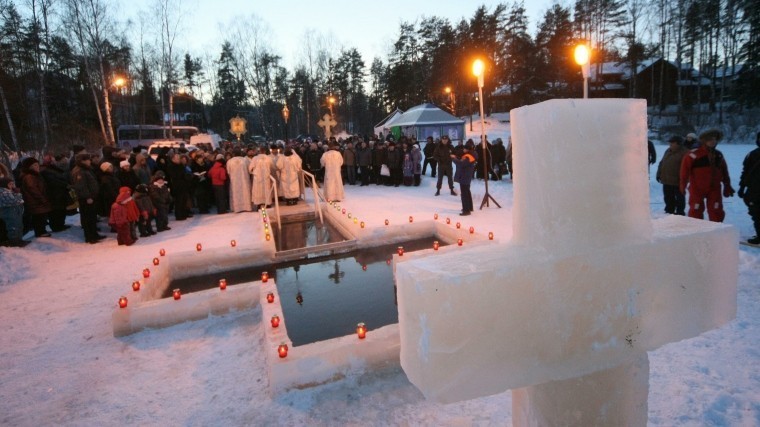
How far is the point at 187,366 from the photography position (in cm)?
404

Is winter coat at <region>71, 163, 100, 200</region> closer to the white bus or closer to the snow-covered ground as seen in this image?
the snow-covered ground

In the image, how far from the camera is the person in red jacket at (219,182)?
454 inches

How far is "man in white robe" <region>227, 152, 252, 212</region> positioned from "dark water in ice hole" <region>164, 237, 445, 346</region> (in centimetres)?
510

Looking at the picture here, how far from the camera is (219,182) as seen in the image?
11.6 metres

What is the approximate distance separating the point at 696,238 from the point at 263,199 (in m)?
11.6

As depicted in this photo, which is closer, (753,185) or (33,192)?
(753,185)

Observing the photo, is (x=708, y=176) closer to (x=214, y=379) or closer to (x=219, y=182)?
(x=214, y=379)

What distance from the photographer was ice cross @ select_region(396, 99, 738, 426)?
3.09ft

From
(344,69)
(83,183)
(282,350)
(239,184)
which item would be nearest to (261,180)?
(239,184)

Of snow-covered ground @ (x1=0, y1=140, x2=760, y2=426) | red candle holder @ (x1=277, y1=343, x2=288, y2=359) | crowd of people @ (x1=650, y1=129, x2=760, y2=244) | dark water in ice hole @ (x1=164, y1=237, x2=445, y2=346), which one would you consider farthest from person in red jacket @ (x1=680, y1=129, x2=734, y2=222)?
red candle holder @ (x1=277, y1=343, x2=288, y2=359)

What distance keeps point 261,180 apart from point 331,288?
6510 mm

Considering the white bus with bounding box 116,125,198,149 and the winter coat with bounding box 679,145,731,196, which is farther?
the white bus with bounding box 116,125,198,149

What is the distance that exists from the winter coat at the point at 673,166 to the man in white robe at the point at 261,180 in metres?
8.94

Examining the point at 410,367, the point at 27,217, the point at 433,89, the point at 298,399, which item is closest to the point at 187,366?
the point at 298,399
